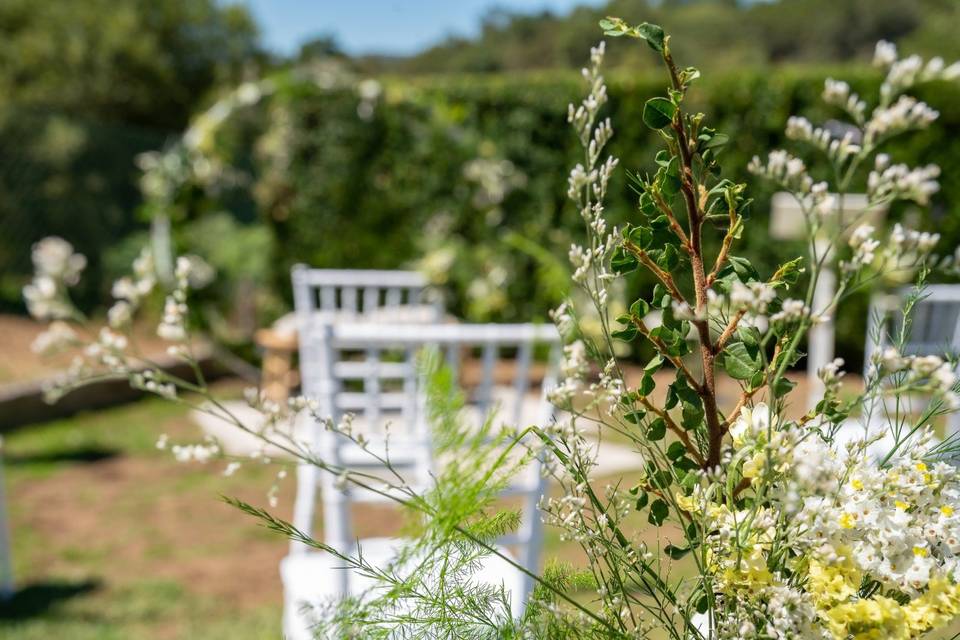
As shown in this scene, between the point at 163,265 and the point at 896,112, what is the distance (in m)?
6.34

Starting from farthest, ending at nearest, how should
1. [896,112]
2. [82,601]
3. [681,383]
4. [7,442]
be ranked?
1. [7,442]
2. [82,601]
3. [681,383]
4. [896,112]

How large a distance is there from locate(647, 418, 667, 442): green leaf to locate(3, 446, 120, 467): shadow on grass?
15.6 ft

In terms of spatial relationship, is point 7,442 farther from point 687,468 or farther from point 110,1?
point 110,1

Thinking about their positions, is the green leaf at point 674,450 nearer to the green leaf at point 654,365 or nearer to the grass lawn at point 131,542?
the green leaf at point 654,365

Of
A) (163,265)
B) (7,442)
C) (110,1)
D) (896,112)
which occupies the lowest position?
(7,442)

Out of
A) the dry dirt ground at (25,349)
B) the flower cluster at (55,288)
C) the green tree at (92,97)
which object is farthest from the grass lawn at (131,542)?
the green tree at (92,97)

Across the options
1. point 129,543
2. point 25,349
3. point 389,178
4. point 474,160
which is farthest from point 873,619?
point 25,349

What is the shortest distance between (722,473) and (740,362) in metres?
0.08

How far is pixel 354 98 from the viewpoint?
6816mm

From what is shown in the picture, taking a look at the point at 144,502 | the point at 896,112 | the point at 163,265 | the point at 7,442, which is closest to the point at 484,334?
the point at 896,112

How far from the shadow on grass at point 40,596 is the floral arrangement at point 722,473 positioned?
279cm

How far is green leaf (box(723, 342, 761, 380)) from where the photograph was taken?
615 millimetres

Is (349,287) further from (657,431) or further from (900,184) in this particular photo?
(900,184)

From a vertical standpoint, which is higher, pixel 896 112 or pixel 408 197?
pixel 896 112
